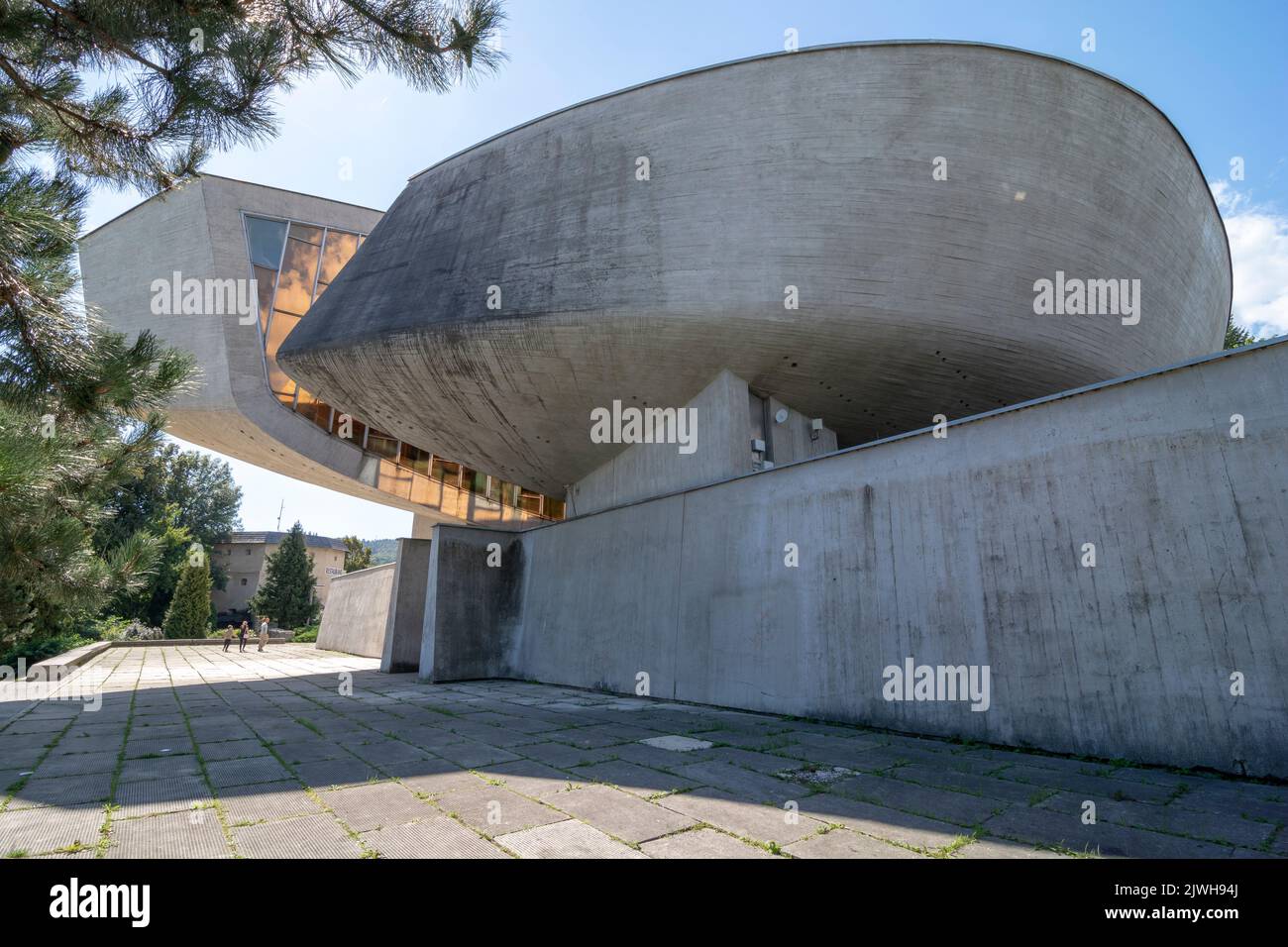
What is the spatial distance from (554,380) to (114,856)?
7.82m

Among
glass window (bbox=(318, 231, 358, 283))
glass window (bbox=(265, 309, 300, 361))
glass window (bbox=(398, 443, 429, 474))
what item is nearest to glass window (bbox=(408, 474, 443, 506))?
glass window (bbox=(398, 443, 429, 474))

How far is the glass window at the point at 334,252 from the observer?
62.6 feet

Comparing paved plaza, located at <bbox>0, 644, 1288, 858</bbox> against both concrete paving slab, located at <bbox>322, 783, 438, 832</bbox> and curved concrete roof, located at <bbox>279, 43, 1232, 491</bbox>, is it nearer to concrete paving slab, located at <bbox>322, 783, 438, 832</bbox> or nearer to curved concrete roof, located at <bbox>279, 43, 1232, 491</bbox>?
concrete paving slab, located at <bbox>322, 783, 438, 832</bbox>

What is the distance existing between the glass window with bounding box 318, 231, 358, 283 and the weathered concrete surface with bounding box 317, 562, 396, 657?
9458 mm

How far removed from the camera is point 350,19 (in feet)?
14.1

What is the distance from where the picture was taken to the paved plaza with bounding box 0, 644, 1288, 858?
2645 millimetres

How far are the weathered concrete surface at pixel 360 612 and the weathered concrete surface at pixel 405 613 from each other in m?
2.75

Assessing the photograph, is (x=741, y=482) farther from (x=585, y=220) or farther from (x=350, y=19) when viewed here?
(x=350, y=19)

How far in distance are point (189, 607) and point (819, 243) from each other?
3011 centimetres

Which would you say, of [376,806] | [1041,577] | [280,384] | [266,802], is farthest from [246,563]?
[1041,577]

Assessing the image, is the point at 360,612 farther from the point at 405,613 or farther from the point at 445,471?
the point at 405,613

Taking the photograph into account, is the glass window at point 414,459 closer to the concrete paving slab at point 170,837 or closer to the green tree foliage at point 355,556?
the concrete paving slab at point 170,837

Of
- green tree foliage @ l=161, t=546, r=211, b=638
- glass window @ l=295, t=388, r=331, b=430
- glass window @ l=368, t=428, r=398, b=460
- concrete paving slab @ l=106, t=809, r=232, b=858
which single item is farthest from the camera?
green tree foliage @ l=161, t=546, r=211, b=638

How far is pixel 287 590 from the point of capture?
32.5 meters
